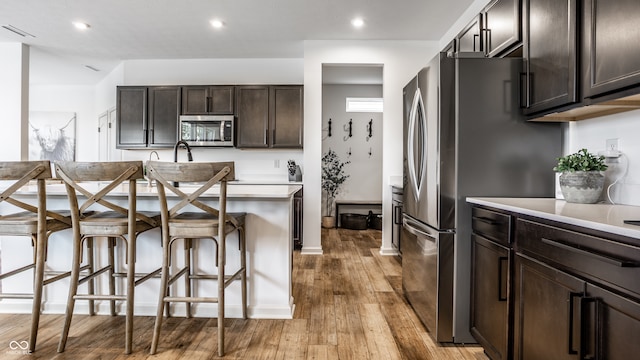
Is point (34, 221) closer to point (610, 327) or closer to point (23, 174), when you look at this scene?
point (23, 174)

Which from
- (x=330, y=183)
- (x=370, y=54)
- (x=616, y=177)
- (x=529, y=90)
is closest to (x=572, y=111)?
(x=529, y=90)

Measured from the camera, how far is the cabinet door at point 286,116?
481 cm

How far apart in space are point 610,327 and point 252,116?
14.6ft

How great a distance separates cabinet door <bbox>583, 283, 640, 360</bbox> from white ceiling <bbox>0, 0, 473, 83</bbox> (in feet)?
10.2

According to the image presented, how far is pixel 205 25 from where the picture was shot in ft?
12.8

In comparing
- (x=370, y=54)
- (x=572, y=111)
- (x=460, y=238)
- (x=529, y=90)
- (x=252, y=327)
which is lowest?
(x=252, y=327)

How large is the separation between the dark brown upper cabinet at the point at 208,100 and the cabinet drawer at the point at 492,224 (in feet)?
12.4

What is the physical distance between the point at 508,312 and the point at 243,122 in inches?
159

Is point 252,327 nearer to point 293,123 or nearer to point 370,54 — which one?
point 293,123

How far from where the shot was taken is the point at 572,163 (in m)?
1.71

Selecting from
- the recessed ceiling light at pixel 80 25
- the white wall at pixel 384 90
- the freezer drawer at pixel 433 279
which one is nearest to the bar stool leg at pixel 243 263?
the freezer drawer at pixel 433 279

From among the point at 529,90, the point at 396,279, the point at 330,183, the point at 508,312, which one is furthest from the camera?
the point at 330,183

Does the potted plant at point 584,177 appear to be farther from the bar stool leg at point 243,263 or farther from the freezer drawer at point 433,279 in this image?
the bar stool leg at point 243,263

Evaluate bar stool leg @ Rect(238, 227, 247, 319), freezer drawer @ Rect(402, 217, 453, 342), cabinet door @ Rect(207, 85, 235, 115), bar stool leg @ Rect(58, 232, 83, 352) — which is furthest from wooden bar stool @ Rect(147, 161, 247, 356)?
cabinet door @ Rect(207, 85, 235, 115)
